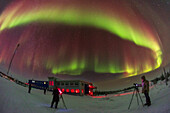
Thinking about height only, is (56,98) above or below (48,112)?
above

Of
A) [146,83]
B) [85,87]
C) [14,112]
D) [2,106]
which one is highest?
[146,83]

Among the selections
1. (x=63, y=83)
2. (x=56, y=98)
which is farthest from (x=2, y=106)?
(x=63, y=83)

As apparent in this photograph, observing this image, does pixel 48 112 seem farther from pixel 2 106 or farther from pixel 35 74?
pixel 35 74

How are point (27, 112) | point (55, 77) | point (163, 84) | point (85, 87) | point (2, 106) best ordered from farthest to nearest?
point (85, 87) → point (55, 77) → point (163, 84) → point (27, 112) → point (2, 106)

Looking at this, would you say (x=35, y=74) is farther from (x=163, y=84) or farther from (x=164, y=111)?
(x=164, y=111)

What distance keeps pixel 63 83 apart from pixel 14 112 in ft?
89.1

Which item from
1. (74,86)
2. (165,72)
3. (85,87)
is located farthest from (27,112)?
(85,87)

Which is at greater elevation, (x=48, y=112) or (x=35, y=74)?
(x=35, y=74)

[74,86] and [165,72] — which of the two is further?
[74,86]

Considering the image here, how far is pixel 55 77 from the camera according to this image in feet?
95.9

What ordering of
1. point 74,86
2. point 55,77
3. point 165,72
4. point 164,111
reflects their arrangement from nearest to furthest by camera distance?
point 164,111 → point 165,72 → point 55,77 → point 74,86

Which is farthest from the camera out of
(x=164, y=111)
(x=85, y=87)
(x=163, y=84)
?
(x=85, y=87)

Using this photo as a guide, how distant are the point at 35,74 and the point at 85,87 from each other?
51.0ft

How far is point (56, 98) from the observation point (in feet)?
27.3
